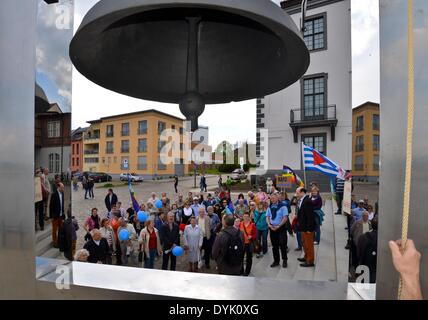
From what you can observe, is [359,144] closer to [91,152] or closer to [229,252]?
[229,252]

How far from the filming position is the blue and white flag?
287 cm

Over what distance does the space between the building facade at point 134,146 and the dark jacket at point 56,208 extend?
3.30 metres

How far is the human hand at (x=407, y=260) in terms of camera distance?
0.79 meters

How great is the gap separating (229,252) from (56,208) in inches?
98.5

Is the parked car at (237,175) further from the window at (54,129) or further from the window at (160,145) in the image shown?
the window at (54,129)

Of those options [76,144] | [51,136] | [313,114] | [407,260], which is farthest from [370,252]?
[76,144]

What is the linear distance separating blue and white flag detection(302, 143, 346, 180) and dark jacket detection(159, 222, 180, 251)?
2.60 meters

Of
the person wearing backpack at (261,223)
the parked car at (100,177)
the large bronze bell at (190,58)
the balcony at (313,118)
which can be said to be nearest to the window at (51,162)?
the large bronze bell at (190,58)

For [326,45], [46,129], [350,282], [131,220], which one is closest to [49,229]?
[46,129]

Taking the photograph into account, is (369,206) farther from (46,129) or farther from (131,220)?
(131,220)

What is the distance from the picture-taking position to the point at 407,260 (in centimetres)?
81

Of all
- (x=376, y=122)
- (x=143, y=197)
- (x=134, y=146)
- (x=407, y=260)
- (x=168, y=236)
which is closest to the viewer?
(x=407, y=260)

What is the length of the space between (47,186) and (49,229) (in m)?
0.21

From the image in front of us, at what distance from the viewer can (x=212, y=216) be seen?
5.34m
